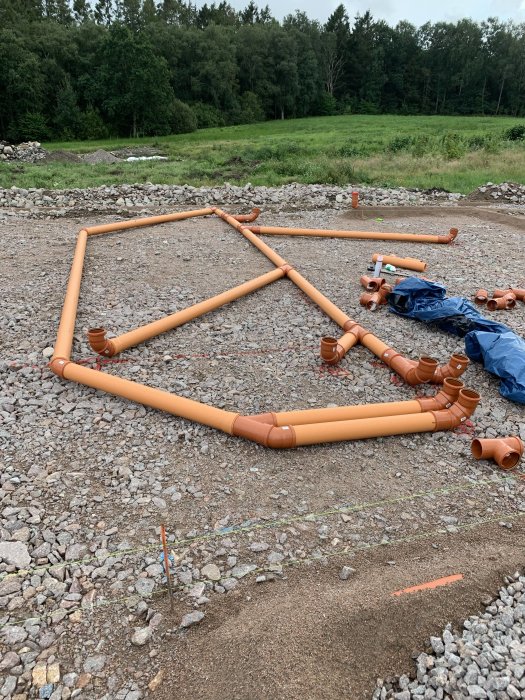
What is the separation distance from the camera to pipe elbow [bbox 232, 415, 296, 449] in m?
4.55

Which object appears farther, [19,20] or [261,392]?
[19,20]

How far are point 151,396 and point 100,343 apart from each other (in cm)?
125

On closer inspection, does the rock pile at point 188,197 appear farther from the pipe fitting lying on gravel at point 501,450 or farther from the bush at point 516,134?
the bush at point 516,134

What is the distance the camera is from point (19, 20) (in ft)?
173

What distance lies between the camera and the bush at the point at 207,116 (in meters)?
59.5

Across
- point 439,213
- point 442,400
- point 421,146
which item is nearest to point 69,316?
point 442,400

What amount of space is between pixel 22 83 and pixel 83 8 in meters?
34.1

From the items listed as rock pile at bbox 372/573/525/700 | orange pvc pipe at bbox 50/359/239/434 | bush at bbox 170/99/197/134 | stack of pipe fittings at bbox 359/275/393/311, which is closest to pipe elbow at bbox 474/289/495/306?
stack of pipe fittings at bbox 359/275/393/311

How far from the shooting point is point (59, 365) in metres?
5.50

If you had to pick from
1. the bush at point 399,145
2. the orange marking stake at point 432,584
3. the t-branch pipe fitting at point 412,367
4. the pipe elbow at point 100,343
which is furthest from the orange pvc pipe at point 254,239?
the bush at point 399,145

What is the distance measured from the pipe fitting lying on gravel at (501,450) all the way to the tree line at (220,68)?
5302 cm

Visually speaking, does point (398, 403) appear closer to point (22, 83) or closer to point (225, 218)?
point (225, 218)

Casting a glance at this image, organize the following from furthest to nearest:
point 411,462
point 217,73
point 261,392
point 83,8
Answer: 1. point 83,8
2. point 217,73
3. point 261,392
4. point 411,462

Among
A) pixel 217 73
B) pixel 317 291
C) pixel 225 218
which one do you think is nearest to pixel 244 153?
pixel 225 218
